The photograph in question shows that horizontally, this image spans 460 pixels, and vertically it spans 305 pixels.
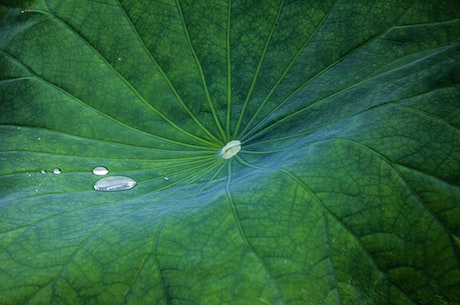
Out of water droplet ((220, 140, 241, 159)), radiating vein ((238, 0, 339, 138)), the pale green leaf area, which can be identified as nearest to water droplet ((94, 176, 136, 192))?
the pale green leaf area

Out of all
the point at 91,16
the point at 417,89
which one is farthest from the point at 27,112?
the point at 417,89

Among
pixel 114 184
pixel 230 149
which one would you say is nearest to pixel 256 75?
pixel 230 149

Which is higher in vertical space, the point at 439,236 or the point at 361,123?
the point at 361,123

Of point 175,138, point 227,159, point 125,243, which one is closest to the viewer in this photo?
point 125,243

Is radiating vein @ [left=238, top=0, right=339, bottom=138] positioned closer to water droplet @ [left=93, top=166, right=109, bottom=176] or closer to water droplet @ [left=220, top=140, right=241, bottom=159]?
water droplet @ [left=220, top=140, right=241, bottom=159]

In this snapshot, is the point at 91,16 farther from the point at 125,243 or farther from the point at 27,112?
the point at 125,243

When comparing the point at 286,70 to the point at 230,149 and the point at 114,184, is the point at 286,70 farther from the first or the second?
the point at 114,184

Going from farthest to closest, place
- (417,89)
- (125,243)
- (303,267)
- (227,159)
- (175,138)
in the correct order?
(175,138), (227,159), (417,89), (125,243), (303,267)
